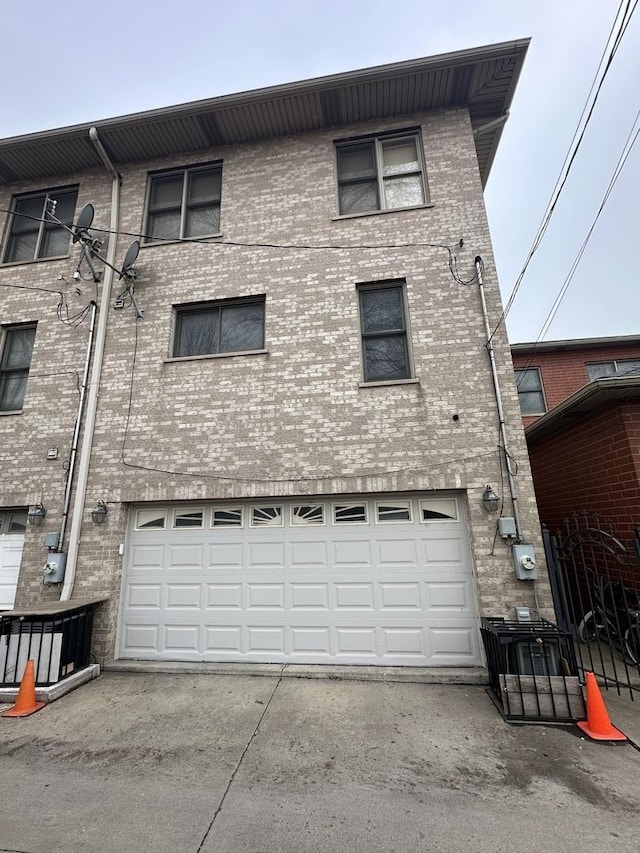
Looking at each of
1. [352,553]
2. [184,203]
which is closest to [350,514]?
[352,553]

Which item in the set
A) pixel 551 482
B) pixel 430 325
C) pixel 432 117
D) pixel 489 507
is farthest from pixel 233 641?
pixel 432 117

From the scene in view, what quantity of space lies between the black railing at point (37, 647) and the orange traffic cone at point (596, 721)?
19.6 ft

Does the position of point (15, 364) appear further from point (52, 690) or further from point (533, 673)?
point (533, 673)

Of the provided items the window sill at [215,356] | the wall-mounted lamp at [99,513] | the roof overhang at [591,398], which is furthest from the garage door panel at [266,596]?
the roof overhang at [591,398]

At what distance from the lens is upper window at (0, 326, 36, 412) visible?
727 centimetres

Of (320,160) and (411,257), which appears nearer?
(411,257)

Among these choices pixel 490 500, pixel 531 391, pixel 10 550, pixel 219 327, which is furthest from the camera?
pixel 531 391

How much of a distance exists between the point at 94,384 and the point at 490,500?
258 inches

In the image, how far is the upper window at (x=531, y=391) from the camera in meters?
12.1

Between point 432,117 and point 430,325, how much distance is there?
417 centimetres

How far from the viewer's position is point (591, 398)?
5754 millimetres

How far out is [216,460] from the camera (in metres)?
6.18

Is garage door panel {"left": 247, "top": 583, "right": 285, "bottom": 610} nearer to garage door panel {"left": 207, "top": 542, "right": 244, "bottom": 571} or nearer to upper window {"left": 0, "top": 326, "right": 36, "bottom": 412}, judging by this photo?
garage door panel {"left": 207, "top": 542, "right": 244, "bottom": 571}

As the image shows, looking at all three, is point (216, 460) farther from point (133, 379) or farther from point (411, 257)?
point (411, 257)
